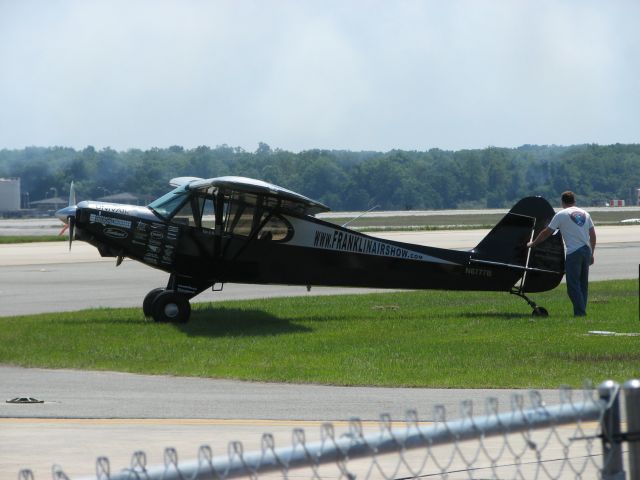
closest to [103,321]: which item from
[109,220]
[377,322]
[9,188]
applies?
[109,220]

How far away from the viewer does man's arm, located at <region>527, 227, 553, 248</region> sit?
1897cm

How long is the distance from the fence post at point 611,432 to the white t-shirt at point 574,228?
13.6 meters

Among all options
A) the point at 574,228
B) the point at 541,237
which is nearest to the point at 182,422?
the point at 574,228

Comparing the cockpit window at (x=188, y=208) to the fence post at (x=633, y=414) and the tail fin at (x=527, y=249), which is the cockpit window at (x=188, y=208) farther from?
the fence post at (x=633, y=414)

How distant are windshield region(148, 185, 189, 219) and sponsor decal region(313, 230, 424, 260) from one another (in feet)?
7.00

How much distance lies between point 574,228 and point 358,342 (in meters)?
4.19

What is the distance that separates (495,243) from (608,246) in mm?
27389

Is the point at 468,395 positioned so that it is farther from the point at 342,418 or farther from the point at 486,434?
the point at 486,434

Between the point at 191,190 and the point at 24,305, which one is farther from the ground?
the point at 191,190

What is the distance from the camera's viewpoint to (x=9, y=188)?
138 meters

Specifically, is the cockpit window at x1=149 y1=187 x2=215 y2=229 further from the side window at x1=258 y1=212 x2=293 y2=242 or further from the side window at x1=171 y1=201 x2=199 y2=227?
the side window at x1=258 y1=212 x2=293 y2=242

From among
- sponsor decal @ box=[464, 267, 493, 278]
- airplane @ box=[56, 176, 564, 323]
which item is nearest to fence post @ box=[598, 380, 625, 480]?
airplane @ box=[56, 176, 564, 323]

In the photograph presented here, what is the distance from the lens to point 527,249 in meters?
19.6

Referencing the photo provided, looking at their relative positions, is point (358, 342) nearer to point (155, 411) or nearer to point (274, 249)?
point (274, 249)
